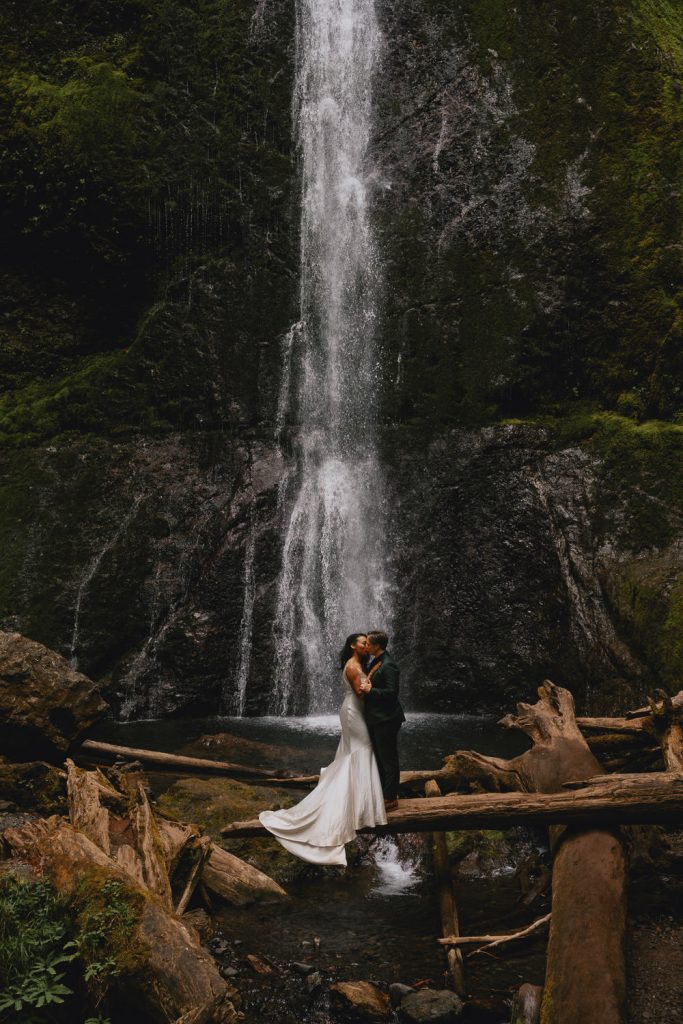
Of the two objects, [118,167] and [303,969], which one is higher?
[118,167]

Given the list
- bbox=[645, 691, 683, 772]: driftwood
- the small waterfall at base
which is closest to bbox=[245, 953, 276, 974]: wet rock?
bbox=[645, 691, 683, 772]: driftwood

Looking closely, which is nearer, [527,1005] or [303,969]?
[527,1005]

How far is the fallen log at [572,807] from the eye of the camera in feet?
18.6

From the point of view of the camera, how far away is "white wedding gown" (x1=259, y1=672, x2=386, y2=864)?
6383 mm

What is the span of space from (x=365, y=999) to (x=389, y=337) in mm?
13697

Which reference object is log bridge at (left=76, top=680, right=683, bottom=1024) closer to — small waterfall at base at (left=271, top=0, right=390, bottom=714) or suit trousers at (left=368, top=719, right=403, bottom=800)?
suit trousers at (left=368, top=719, right=403, bottom=800)

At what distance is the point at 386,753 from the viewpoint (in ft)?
21.6

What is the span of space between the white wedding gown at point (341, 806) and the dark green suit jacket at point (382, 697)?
0.09 m

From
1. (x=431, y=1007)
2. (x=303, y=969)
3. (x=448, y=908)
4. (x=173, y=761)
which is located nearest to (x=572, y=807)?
(x=448, y=908)

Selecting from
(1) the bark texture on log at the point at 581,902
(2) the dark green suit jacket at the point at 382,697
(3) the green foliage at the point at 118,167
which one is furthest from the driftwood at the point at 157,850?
(3) the green foliage at the point at 118,167

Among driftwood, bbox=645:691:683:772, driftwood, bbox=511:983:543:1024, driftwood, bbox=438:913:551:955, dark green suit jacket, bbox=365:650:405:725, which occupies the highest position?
dark green suit jacket, bbox=365:650:405:725

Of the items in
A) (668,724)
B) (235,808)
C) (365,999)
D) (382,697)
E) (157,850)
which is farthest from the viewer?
(235,808)

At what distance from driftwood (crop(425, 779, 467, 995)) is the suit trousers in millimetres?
581

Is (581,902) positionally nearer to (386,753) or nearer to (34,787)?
(386,753)
